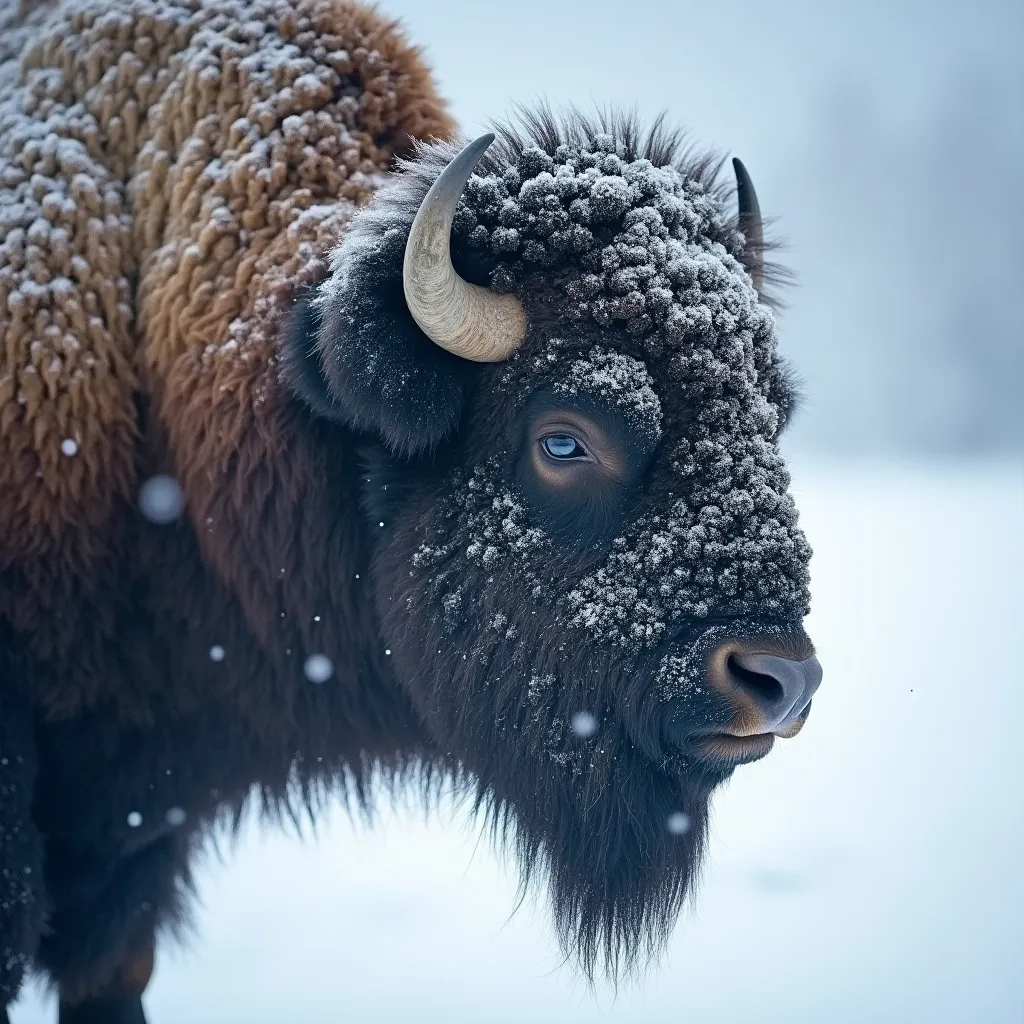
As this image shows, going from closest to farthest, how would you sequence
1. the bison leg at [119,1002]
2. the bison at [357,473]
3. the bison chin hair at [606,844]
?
the bison at [357,473] → the bison chin hair at [606,844] → the bison leg at [119,1002]

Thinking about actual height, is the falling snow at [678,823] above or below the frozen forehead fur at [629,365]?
below

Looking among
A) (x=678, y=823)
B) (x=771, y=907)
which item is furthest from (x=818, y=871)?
(x=678, y=823)

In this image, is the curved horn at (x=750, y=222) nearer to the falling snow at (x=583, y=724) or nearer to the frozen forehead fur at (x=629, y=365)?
the frozen forehead fur at (x=629, y=365)

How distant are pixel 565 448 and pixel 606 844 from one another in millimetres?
872

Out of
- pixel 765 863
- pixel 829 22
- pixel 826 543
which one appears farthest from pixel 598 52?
pixel 765 863

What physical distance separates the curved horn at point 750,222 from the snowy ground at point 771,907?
158 centimetres

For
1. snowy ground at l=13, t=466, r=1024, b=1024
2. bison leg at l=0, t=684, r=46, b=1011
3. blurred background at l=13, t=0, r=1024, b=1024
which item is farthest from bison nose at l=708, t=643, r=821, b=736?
bison leg at l=0, t=684, r=46, b=1011

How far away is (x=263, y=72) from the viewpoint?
2.85m

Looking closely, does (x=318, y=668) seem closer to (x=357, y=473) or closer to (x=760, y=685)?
(x=357, y=473)

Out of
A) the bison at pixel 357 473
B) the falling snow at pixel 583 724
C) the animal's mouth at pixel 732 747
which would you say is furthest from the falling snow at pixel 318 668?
the animal's mouth at pixel 732 747

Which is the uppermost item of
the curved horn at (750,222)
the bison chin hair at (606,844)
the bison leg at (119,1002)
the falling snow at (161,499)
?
the curved horn at (750,222)

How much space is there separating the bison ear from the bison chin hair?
811 mm

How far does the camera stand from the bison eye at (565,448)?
7.38 feet

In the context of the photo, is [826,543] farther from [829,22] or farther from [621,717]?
[829,22]
